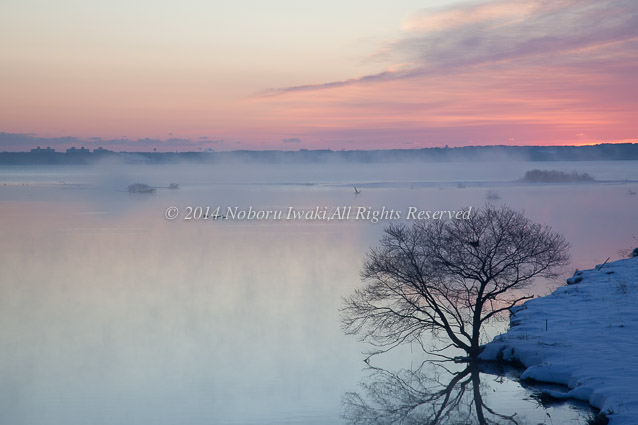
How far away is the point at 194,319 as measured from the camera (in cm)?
2686

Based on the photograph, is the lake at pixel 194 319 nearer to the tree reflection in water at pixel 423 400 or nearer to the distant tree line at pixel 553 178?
the tree reflection in water at pixel 423 400

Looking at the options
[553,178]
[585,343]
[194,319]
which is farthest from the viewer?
[553,178]

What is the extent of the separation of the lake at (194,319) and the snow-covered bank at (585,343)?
0.97 m

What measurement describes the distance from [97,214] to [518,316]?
170 feet

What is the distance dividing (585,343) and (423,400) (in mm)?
5005

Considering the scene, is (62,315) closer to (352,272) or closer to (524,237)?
(352,272)

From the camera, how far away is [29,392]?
1908 centimetres

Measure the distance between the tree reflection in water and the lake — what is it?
38cm

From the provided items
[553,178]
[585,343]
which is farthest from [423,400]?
[553,178]

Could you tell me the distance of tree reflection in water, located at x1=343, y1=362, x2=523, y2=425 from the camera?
56.9 feet

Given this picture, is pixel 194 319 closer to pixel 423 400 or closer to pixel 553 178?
pixel 423 400

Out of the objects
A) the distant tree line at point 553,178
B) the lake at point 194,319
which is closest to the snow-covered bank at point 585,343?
the lake at point 194,319

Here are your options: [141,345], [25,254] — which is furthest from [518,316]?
[25,254]

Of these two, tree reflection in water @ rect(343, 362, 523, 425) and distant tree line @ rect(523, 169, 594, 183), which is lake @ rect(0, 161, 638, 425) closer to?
tree reflection in water @ rect(343, 362, 523, 425)
